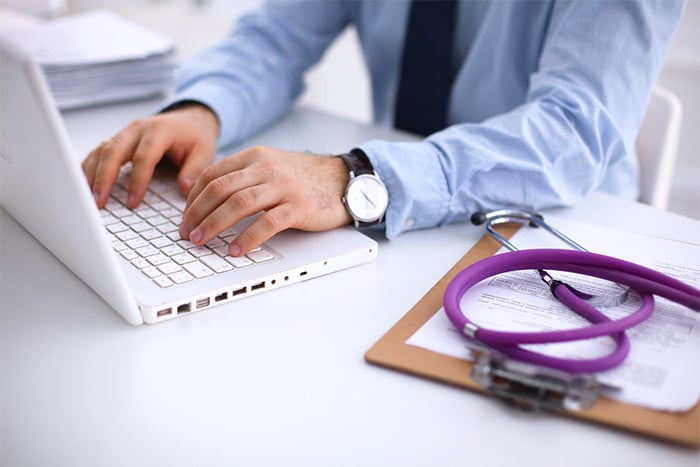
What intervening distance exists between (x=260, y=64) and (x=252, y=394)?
87 centimetres

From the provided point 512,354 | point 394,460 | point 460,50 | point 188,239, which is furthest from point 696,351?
point 460,50

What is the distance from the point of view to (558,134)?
90 cm

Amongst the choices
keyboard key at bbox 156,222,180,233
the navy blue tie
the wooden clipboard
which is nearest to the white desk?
the wooden clipboard

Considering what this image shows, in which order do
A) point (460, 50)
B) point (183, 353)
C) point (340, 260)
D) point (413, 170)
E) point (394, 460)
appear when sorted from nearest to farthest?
point (394, 460)
point (183, 353)
point (340, 260)
point (413, 170)
point (460, 50)

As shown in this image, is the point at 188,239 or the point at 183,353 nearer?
the point at 183,353

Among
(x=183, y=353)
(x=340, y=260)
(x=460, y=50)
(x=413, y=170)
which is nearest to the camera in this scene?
(x=183, y=353)

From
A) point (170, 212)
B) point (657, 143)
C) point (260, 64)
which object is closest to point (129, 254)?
point (170, 212)

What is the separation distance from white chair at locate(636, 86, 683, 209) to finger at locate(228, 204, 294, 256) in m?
0.72

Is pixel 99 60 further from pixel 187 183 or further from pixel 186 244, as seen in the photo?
pixel 186 244

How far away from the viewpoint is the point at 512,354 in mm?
557

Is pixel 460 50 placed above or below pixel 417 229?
above

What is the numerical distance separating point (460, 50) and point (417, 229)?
0.52 metres

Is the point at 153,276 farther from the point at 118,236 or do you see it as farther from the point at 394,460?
the point at 394,460

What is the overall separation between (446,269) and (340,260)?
0.38ft
